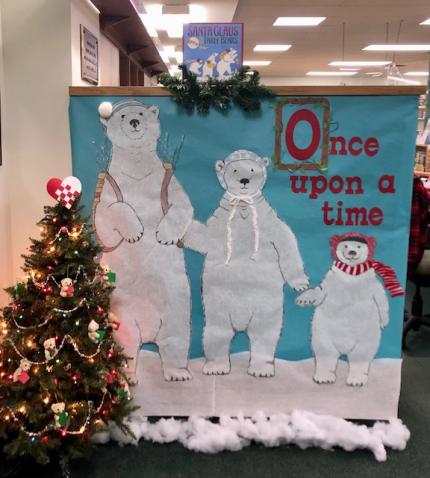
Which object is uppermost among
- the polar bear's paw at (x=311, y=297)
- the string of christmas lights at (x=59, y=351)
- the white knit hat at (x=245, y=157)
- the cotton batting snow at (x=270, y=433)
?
the white knit hat at (x=245, y=157)

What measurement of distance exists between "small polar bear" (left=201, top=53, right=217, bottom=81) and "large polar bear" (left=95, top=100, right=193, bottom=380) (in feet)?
0.81

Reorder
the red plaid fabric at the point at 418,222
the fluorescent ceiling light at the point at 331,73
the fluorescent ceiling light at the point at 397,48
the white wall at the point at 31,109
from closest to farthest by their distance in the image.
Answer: the white wall at the point at 31,109
the red plaid fabric at the point at 418,222
the fluorescent ceiling light at the point at 397,48
the fluorescent ceiling light at the point at 331,73

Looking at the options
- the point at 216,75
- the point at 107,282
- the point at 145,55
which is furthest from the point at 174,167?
the point at 145,55

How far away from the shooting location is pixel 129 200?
2271 millimetres

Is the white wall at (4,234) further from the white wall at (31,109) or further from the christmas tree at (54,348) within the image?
the christmas tree at (54,348)

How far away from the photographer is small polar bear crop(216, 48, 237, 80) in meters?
2.15

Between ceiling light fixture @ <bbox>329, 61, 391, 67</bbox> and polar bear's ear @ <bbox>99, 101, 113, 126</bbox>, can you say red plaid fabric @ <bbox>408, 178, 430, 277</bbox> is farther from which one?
ceiling light fixture @ <bbox>329, 61, 391, 67</bbox>

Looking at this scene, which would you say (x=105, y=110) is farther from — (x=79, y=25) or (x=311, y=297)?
(x=311, y=297)

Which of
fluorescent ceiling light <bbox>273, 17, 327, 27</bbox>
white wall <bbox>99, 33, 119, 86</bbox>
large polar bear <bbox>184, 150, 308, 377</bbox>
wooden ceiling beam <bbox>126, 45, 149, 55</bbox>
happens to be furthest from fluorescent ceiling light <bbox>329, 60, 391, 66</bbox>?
large polar bear <bbox>184, 150, 308, 377</bbox>

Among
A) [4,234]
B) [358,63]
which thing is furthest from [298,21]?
[4,234]

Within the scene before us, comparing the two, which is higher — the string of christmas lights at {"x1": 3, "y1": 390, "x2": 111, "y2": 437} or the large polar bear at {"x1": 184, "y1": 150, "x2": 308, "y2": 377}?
the large polar bear at {"x1": 184, "y1": 150, "x2": 308, "y2": 377}

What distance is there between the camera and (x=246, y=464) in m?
2.18

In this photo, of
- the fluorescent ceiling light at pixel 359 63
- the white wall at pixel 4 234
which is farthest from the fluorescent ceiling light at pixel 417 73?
the white wall at pixel 4 234

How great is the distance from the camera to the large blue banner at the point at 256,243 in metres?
2.21
